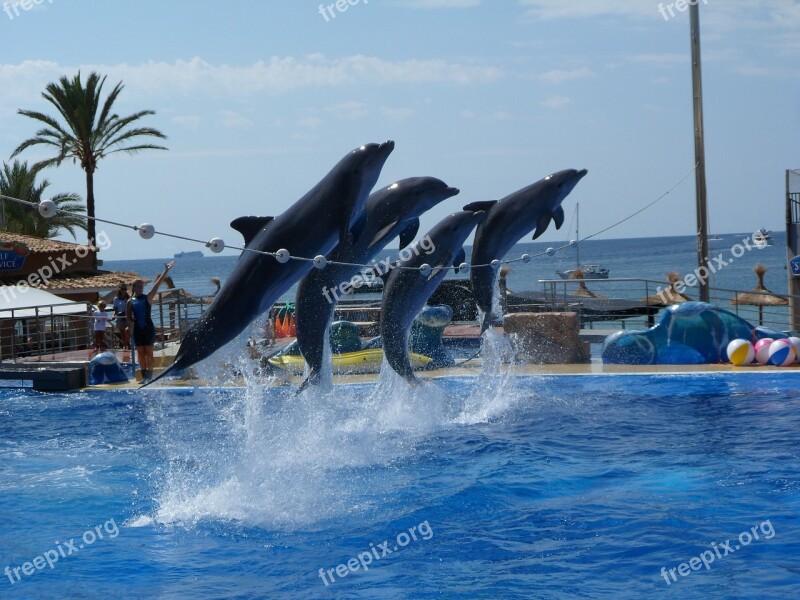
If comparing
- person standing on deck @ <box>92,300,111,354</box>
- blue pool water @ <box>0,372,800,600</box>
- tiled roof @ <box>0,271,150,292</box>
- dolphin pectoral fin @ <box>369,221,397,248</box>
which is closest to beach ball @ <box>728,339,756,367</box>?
blue pool water @ <box>0,372,800,600</box>

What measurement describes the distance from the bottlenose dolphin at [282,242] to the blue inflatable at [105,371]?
6.24 metres

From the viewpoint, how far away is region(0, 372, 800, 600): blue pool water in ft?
17.1

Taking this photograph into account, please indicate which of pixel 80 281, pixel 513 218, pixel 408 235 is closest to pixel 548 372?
pixel 513 218

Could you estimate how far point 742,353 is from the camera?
11.4 metres

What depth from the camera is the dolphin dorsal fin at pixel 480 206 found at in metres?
8.89

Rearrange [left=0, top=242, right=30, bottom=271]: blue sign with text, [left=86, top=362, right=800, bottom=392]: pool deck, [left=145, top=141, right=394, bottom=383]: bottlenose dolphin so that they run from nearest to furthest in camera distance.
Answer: [left=145, top=141, right=394, bottom=383]: bottlenose dolphin
[left=86, top=362, right=800, bottom=392]: pool deck
[left=0, top=242, right=30, bottom=271]: blue sign with text

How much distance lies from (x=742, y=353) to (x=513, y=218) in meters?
4.18

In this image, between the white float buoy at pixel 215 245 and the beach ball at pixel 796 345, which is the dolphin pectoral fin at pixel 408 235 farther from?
the beach ball at pixel 796 345

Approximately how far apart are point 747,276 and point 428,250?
64.1 meters

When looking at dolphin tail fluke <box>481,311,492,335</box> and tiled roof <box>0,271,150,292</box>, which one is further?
tiled roof <box>0,271,150,292</box>

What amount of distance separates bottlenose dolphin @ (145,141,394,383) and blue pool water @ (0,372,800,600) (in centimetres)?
131

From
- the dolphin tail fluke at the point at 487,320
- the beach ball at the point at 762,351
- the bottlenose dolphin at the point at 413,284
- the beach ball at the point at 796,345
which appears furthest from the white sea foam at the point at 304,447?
the beach ball at the point at 796,345

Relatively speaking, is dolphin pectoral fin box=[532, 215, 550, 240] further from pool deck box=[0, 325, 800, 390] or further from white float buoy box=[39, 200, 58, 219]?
white float buoy box=[39, 200, 58, 219]

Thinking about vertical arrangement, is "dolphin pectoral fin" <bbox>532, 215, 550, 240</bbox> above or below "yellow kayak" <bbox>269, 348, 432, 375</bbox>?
above
